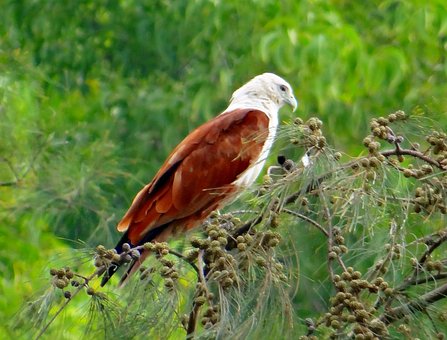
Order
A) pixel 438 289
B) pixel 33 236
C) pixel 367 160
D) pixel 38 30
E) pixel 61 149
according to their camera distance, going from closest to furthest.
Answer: pixel 367 160 < pixel 438 289 < pixel 33 236 < pixel 61 149 < pixel 38 30

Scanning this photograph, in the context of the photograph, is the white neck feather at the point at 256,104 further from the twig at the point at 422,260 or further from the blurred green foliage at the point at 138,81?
the twig at the point at 422,260

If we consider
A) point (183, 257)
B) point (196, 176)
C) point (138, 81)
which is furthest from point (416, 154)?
point (138, 81)

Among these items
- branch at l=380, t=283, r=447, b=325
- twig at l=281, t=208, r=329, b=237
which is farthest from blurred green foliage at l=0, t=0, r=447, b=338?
branch at l=380, t=283, r=447, b=325

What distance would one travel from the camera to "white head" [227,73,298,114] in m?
5.16

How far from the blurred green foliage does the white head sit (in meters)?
0.96

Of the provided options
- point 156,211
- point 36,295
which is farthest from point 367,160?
point 156,211

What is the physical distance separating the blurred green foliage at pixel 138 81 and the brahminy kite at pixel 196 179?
1352 mm

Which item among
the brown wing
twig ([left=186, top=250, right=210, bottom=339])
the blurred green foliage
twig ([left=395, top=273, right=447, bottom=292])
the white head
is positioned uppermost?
twig ([left=186, top=250, right=210, bottom=339])

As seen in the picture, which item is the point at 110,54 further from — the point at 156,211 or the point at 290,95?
the point at 156,211

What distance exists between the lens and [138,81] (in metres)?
8.19

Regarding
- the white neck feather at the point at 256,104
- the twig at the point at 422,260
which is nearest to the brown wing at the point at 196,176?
the white neck feather at the point at 256,104

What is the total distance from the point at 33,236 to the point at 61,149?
63cm

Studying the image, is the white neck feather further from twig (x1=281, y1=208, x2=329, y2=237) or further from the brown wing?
twig (x1=281, y1=208, x2=329, y2=237)

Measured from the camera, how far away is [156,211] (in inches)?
182
